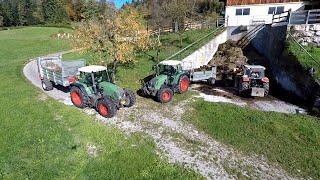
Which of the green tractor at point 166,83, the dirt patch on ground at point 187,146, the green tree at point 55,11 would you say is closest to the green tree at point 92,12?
the green tractor at point 166,83

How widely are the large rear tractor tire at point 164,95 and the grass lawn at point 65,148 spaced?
12.5 ft

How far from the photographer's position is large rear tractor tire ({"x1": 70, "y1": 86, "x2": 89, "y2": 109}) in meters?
14.2

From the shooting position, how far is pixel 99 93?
47.0 ft

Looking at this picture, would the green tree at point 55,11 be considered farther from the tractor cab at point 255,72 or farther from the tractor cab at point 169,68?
the tractor cab at point 255,72

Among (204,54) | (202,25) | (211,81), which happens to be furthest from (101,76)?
(202,25)

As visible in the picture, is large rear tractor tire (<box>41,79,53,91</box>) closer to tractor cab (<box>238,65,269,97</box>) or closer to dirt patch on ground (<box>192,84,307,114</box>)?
dirt patch on ground (<box>192,84,307,114</box>)

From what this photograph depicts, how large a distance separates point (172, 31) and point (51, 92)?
80.5 feet

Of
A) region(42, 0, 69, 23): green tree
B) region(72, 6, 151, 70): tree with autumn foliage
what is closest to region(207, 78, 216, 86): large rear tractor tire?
region(72, 6, 151, 70): tree with autumn foliage

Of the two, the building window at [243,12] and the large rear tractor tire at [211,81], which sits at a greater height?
the building window at [243,12]

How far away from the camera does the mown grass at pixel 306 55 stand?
17.1 m

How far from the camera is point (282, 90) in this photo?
19.0 metres

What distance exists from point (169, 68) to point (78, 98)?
18.0 feet

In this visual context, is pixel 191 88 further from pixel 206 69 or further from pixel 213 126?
pixel 213 126

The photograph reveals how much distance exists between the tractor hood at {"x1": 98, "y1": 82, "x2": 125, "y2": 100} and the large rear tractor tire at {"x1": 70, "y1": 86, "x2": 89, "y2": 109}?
94 cm
